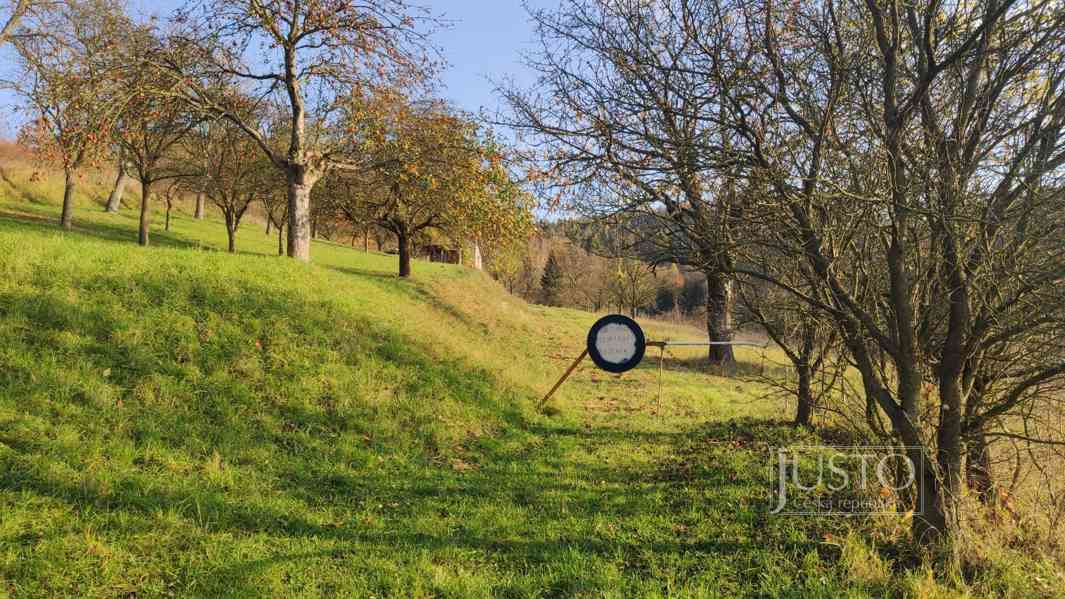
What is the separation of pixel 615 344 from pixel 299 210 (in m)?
9.36

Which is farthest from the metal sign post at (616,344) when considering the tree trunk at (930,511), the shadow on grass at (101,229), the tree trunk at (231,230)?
the tree trunk at (231,230)

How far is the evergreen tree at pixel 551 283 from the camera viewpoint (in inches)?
2384

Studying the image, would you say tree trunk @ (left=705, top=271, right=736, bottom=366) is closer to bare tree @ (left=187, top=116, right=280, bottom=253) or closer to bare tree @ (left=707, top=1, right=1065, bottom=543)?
bare tree @ (left=707, top=1, right=1065, bottom=543)

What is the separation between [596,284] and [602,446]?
50678 millimetres

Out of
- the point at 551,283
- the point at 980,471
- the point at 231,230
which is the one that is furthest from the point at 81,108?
the point at 551,283

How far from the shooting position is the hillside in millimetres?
3539

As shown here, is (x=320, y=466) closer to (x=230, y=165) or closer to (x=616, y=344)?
(x=616, y=344)

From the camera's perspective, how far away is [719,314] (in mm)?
10766

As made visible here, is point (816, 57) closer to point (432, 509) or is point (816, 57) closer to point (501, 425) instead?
point (432, 509)

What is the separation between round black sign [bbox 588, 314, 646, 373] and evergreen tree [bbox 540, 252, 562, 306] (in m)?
52.3

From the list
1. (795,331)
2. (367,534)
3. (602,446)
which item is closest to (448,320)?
(602,446)

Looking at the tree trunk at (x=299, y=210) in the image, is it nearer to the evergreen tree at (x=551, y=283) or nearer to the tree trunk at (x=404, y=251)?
the tree trunk at (x=404, y=251)

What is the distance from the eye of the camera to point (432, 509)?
4695 mm

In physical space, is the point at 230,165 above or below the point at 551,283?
above
